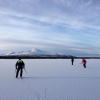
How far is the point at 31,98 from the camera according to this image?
5.72 metres

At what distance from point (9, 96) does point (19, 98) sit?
485mm

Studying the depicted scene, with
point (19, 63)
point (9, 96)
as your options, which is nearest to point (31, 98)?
point (9, 96)

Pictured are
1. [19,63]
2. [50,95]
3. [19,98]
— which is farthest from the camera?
[19,63]

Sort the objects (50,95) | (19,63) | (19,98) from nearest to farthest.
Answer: (19,98)
(50,95)
(19,63)

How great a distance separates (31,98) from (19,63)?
5482 mm

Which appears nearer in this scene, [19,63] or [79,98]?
[79,98]

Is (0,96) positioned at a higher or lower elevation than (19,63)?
lower

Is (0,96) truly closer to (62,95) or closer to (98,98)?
(62,95)

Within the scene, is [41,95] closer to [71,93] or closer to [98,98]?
[71,93]

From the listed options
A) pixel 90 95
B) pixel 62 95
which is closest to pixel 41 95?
pixel 62 95

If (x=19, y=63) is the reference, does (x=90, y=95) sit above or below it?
below

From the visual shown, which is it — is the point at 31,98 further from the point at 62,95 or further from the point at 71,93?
the point at 71,93

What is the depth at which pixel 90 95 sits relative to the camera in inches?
241

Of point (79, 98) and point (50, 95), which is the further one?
point (50, 95)
